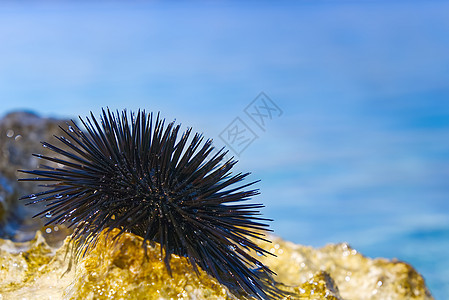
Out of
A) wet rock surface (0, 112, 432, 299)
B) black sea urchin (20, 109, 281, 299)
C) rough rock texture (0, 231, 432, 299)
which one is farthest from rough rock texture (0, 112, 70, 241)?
black sea urchin (20, 109, 281, 299)

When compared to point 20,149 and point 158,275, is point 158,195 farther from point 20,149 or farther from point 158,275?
point 20,149

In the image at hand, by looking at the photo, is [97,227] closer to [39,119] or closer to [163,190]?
[163,190]

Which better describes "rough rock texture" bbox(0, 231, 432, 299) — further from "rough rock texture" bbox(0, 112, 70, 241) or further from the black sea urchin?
"rough rock texture" bbox(0, 112, 70, 241)

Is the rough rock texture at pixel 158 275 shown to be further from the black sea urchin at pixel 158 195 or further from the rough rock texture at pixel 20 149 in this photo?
the rough rock texture at pixel 20 149

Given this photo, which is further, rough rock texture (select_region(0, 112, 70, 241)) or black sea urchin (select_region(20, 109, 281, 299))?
rough rock texture (select_region(0, 112, 70, 241))

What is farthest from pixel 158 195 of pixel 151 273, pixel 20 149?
pixel 20 149

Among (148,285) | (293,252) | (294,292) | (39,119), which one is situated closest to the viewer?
(148,285)

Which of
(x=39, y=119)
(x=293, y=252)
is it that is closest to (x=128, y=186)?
(x=293, y=252)
